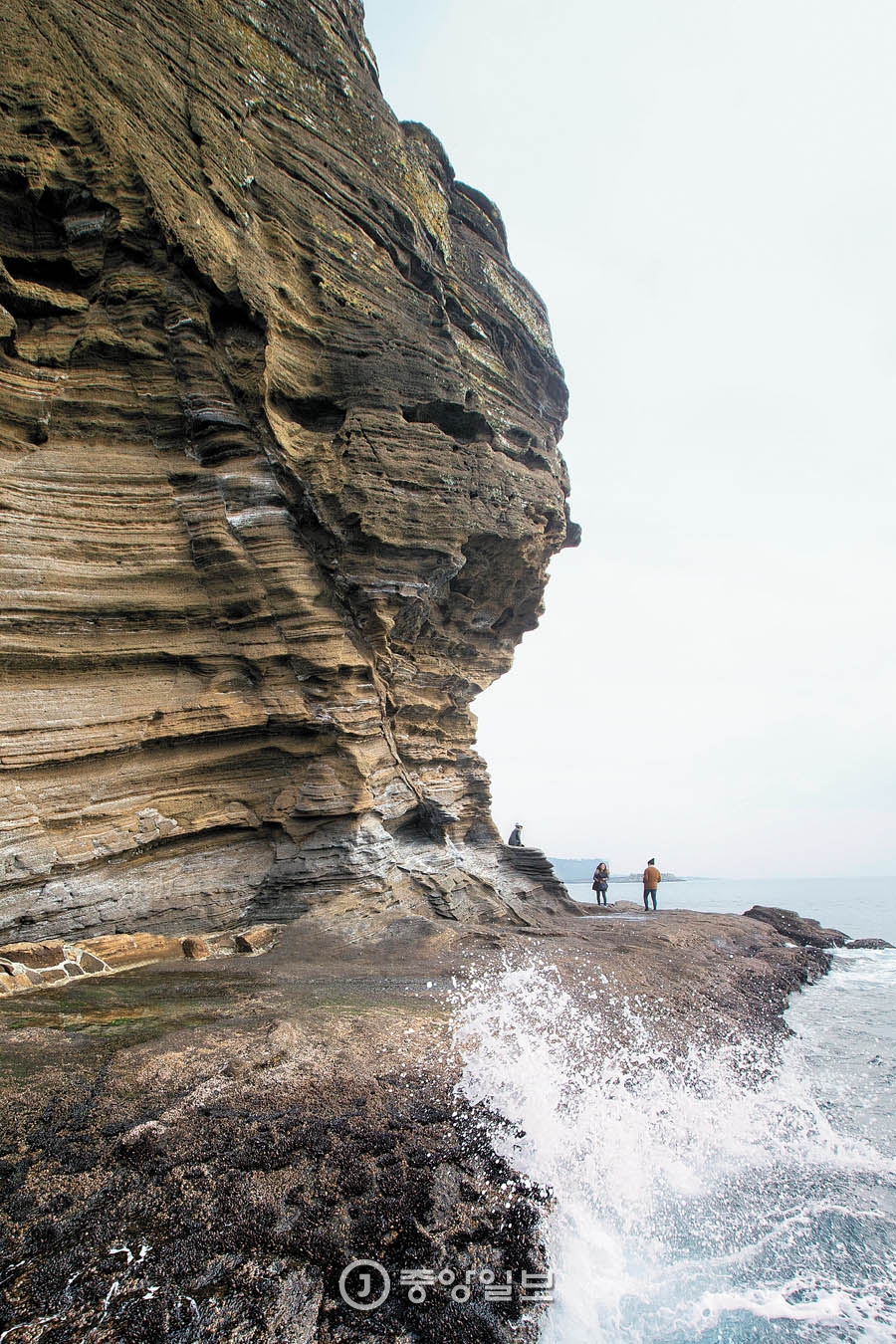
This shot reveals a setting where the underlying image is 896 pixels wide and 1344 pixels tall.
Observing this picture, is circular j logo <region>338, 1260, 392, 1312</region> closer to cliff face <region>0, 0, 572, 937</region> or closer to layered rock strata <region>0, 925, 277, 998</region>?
layered rock strata <region>0, 925, 277, 998</region>

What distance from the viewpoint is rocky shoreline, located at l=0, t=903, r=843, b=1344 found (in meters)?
4.24

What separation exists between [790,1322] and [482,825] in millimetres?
15920

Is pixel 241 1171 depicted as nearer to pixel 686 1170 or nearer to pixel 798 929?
pixel 686 1170

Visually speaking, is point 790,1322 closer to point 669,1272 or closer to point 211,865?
point 669,1272

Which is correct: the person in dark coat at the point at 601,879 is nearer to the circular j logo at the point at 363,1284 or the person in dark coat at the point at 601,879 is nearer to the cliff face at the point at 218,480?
the cliff face at the point at 218,480

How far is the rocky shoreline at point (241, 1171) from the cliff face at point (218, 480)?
412cm

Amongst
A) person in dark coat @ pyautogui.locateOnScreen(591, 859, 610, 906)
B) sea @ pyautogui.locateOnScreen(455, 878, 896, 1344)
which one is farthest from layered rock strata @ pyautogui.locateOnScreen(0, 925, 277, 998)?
person in dark coat @ pyautogui.locateOnScreen(591, 859, 610, 906)

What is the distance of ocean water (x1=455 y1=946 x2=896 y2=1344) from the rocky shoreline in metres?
0.57

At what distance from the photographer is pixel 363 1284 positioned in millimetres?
4547

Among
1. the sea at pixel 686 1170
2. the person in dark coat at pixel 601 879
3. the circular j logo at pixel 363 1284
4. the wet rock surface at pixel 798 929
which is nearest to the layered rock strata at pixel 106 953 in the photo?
the sea at pixel 686 1170

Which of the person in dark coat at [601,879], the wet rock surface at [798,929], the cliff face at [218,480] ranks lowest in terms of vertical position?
the wet rock surface at [798,929]

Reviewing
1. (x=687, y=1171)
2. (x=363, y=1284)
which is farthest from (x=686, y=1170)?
(x=363, y=1284)

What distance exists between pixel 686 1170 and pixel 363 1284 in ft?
14.1

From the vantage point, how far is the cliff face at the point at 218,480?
40.2 ft
